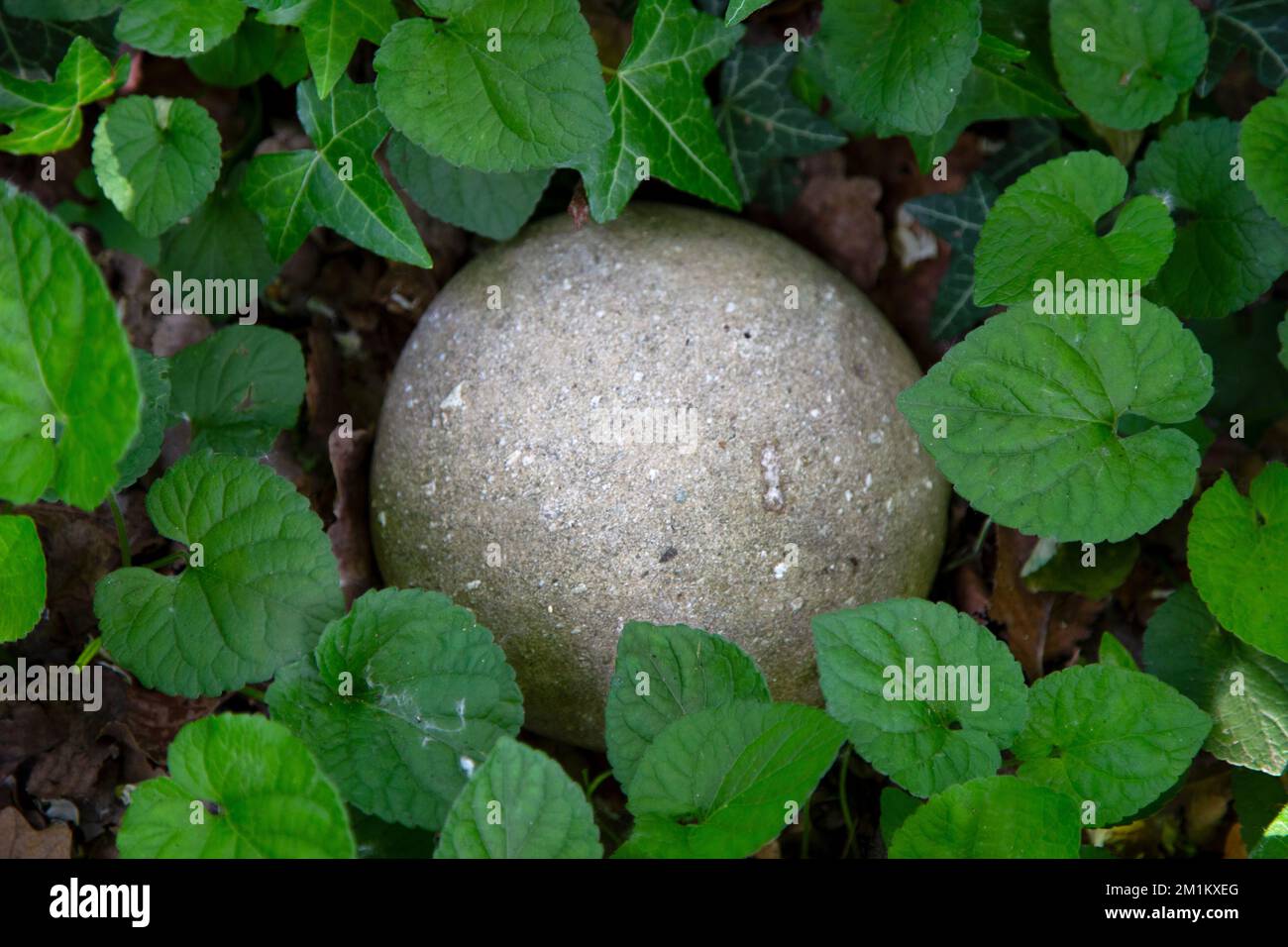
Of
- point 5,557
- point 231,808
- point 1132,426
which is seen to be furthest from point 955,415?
point 5,557

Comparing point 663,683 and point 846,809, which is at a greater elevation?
point 663,683

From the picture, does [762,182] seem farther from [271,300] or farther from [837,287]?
[271,300]

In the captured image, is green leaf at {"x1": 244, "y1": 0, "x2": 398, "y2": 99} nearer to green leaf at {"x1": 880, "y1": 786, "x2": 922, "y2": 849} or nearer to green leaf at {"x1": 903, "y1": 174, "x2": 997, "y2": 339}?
green leaf at {"x1": 903, "y1": 174, "x2": 997, "y2": 339}

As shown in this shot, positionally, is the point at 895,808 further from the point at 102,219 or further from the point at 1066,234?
the point at 102,219

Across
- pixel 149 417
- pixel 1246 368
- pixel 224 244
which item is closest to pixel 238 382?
pixel 149 417

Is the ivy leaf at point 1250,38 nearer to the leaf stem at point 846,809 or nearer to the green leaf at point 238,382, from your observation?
the leaf stem at point 846,809
